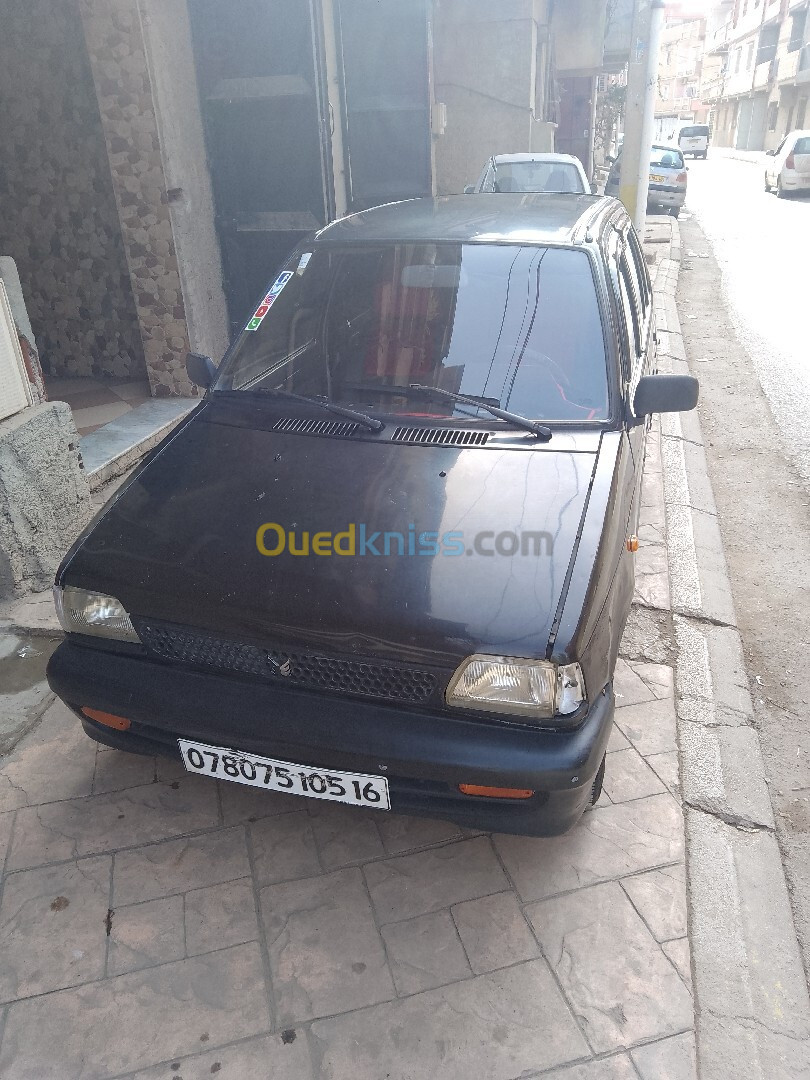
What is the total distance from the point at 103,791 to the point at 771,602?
3138 millimetres

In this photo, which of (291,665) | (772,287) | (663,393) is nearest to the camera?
(291,665)

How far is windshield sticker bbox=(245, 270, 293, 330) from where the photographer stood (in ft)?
10.3

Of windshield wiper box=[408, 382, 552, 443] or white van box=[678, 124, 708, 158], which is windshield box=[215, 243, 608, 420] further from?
white van box=[678, 124, 708, 158]

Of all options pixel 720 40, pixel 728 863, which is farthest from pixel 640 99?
pixel 720 40

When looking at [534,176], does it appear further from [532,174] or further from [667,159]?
[667,159]

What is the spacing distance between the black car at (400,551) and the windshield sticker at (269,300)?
133 millimetres

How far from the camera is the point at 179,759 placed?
2.26 meters

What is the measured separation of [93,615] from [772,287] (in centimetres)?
1069

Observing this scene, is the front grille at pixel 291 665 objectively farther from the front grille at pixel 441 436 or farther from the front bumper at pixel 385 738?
the front grille at pixel 441 436

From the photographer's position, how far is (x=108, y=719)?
2316 mm

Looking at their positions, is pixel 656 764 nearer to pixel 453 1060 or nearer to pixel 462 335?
pixel 453 1060

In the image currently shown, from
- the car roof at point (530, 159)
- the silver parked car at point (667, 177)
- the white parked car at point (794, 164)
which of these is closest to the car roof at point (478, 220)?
the car roof at point (530, 159)

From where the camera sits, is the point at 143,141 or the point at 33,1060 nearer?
the point at 33,1060

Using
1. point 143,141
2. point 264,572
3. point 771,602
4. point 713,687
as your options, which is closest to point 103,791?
point 264,572
